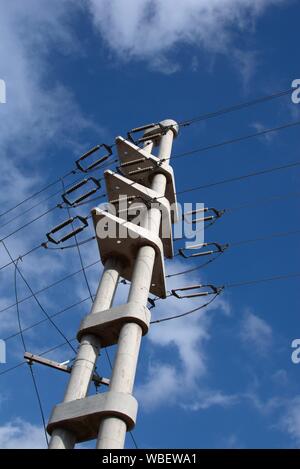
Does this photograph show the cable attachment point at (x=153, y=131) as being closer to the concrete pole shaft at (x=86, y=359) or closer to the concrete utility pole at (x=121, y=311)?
the concrete utility pole at (x=121, y=311)

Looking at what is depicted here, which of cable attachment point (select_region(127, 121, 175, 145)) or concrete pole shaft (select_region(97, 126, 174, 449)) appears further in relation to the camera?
cable attachment point (select_region(127, 121, 175, 145))

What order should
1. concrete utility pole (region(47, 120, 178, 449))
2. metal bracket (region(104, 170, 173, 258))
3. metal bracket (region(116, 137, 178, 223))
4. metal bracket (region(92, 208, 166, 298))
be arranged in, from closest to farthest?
1. concrete utility pole (region(47, 120, 178, 449))
2. metal bracket (region(92, 208, 166, 298))
3. metal bracket (region(104, 170, 173, 258))
4. metal bracket (region(116, 137, 178, 223))

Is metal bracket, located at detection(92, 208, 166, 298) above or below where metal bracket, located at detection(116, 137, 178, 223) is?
below

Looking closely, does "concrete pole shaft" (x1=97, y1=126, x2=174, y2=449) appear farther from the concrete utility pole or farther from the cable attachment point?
the cable attachment point

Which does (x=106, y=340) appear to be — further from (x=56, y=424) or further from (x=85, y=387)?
(x=56, y=424)

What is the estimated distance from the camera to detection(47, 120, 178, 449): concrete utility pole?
11791 mm

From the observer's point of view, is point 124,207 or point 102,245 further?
point 124,207

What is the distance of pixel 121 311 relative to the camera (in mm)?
13555

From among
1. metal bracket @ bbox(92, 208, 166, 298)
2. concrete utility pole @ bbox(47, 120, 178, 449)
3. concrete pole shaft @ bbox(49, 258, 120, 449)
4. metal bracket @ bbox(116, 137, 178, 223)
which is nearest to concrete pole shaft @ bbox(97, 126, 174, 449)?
concrete utility pole @ bbox(47, 120, 178, 449)

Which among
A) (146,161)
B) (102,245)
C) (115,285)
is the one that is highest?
(146,161)
